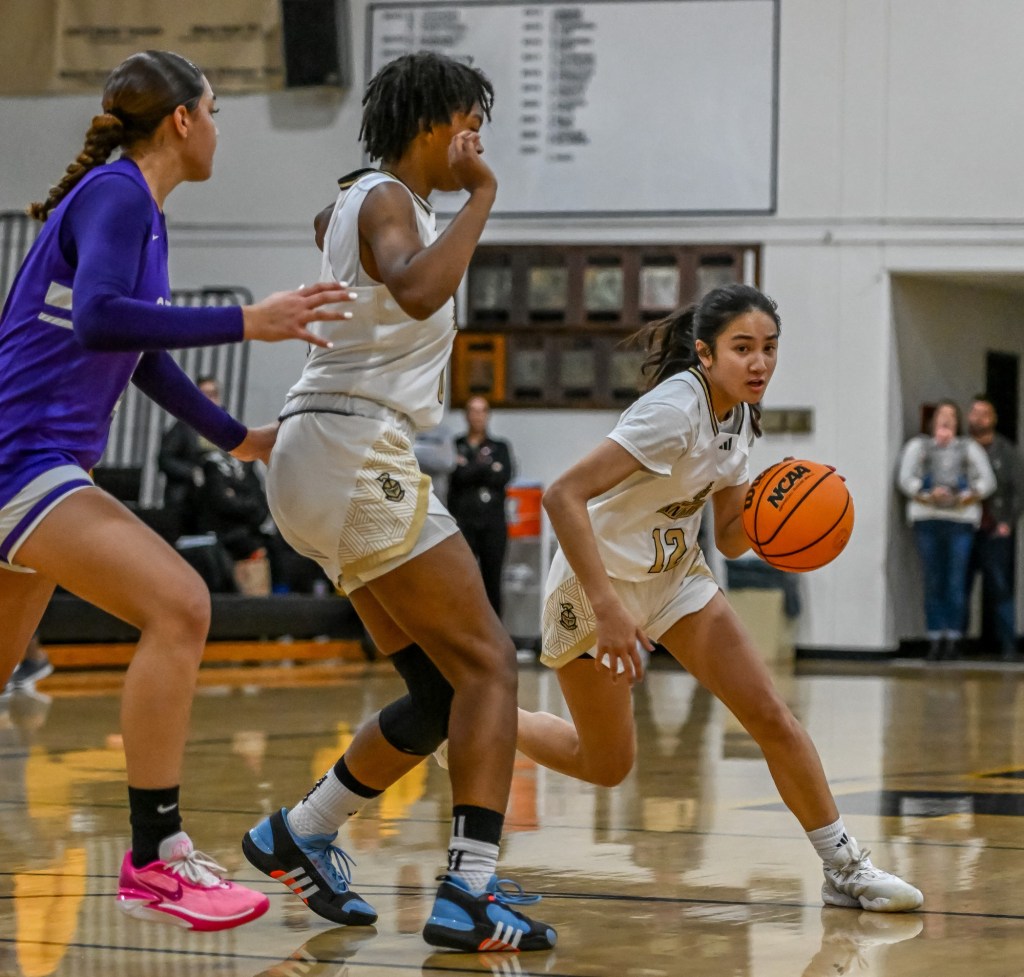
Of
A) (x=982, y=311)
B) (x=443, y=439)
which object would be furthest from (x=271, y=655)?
(x=982, y=311)

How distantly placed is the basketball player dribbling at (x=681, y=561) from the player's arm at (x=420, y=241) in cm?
64

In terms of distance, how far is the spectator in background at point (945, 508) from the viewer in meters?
13.7

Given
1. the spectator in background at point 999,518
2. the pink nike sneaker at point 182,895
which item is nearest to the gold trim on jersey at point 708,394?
the pink nike sneaker at point 182,895

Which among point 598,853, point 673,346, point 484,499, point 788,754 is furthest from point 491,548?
point 788,754

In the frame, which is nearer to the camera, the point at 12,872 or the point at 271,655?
the point at 12,872

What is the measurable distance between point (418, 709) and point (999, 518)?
11409 mm

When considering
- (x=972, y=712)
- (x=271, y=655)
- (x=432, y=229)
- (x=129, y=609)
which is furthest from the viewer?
(x=271, y=655)

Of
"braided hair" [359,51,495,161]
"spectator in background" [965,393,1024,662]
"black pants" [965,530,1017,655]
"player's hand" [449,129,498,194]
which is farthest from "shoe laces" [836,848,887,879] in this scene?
"black pants" [965,530,1017,655]

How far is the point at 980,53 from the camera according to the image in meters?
13.7

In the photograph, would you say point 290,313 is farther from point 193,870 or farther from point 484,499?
point 484,499

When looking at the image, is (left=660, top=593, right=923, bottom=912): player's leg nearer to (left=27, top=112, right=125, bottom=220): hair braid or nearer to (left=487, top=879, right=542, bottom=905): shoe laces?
(left=487, top=879, right=542, bottom=905): shoe laces

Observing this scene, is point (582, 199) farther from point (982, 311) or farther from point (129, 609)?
point (129, 609)

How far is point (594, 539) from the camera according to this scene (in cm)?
359

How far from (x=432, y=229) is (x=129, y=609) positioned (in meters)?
0.92
